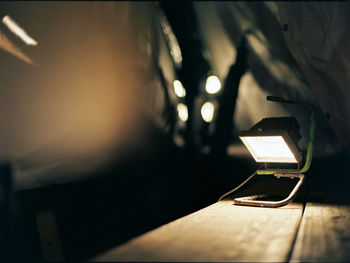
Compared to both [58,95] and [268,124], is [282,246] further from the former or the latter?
[58,95]

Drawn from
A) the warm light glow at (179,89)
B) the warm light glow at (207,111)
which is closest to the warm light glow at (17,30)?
the warm light glow at (179,89)

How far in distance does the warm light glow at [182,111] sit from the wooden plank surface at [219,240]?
960 millimetres

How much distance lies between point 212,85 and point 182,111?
243mm

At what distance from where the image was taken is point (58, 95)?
4.20 ft

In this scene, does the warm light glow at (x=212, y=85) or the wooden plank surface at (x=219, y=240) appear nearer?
the wooden plank surface at (x=219, y=240)

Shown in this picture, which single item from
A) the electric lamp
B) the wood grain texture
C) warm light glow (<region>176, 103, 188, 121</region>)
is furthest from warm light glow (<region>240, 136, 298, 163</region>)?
warm light glow (<region>176, 103, 188, 121</region>)

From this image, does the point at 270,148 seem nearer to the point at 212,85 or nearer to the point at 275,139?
the point at 275,139

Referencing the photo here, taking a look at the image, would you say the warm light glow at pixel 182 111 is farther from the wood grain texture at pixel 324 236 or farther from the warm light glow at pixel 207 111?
the wood grain texture at pixel 324 236

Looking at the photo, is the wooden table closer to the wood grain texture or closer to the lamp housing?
the wood grain texture

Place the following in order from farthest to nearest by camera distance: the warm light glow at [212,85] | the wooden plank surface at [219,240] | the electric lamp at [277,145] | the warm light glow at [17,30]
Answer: the warm light glow at [212,85], the warm light glow at [17,30], the electric lamp at [277,145], the wooden plank surface at [219,240]

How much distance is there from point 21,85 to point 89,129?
1.15 feet

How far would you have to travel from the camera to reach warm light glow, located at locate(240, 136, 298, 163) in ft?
3.18

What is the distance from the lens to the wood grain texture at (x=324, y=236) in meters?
0.52

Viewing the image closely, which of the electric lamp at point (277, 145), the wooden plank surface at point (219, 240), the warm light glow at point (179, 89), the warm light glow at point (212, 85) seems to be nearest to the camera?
the wooden plank surface at point (219, 240)
